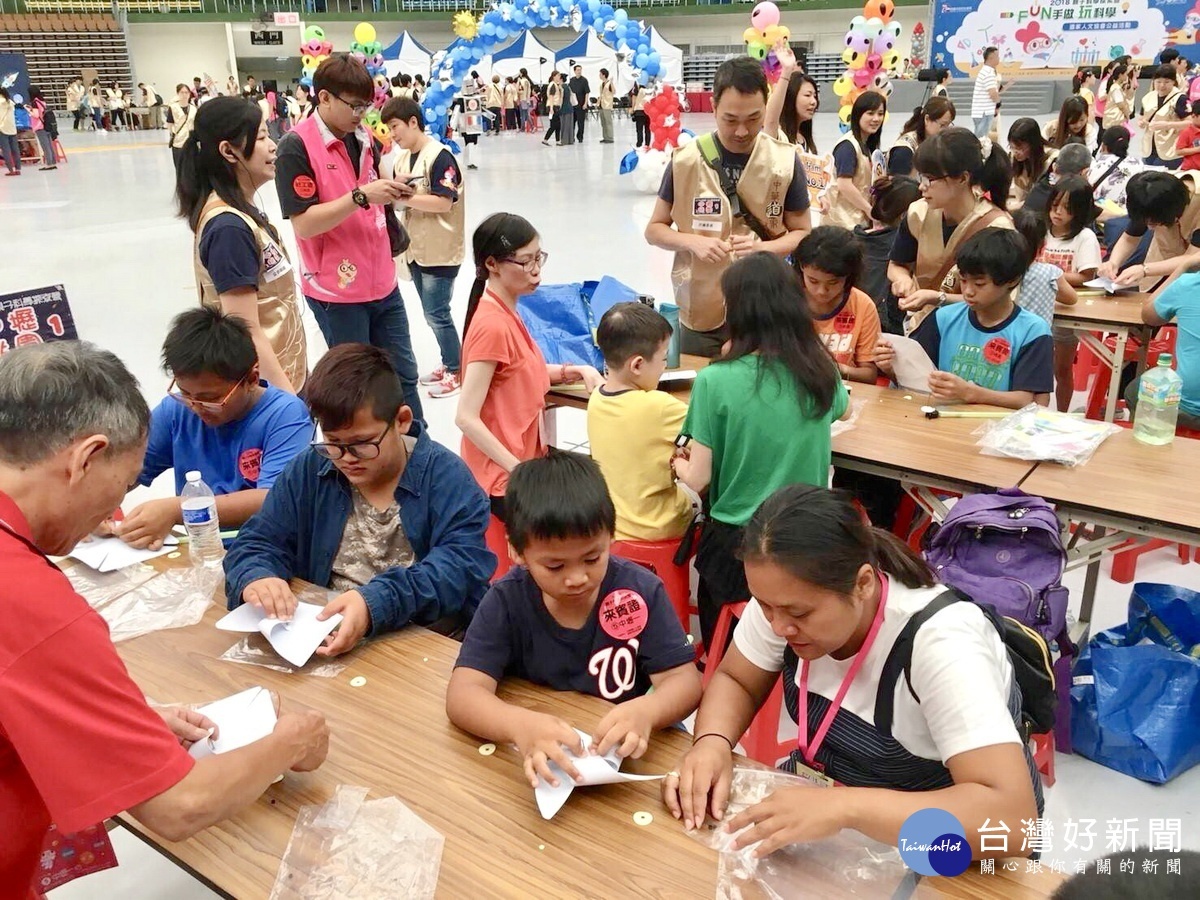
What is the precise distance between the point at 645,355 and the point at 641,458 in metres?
0.31

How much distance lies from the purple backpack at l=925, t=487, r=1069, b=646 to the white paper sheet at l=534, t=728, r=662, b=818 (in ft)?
3.15

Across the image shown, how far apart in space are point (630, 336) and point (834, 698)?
1.37 metres

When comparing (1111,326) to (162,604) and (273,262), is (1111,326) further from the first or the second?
(162,604)

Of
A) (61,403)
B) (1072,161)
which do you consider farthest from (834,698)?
(1072,161)

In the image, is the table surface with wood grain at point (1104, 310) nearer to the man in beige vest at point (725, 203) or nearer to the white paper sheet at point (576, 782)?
the man in beige vest at point (725, 203)

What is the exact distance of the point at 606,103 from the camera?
1702 cm

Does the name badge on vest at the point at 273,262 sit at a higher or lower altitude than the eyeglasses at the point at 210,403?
higher

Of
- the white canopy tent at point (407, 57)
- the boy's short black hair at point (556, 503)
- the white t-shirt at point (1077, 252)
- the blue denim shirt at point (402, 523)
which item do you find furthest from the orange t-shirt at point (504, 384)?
the white canopy tent at point (407, 57)


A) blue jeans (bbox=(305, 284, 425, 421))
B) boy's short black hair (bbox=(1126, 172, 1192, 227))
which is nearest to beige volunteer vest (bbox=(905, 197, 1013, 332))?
boy's short black hair (bbox=(1126, 172, 1192, 227))

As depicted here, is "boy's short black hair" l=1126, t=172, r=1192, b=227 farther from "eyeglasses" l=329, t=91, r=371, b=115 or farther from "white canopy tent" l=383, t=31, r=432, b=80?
"white canopy tent" l=383, t=31, r=432, b=80

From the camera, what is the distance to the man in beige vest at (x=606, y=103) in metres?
16.8

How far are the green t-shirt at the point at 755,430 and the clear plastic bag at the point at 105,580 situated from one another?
1.28m

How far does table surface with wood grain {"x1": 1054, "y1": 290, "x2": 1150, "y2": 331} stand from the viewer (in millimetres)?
3602

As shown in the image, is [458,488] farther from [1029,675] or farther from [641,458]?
[1029,675]
